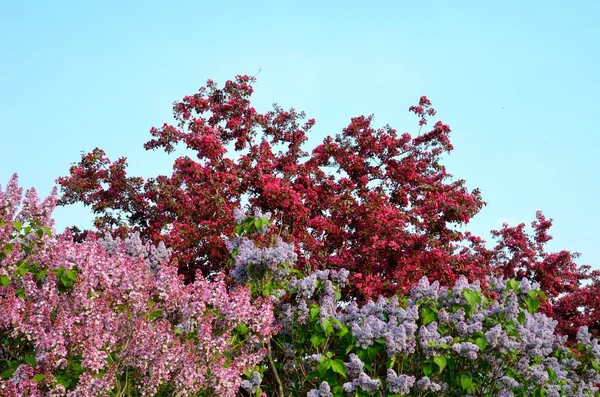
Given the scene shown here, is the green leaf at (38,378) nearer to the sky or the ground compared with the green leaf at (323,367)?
nearer to the ground

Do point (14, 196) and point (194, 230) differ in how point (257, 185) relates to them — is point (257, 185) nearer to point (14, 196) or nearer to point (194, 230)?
point (194, 230)

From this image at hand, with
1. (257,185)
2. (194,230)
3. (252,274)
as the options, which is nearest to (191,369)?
(252,274)

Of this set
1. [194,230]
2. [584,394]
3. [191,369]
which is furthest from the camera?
[194,230]

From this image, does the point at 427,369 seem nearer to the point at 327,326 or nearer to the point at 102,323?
the point at 327,326

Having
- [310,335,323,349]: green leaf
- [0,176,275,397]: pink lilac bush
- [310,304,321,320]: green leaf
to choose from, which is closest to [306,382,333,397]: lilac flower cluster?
[310,335,323,349]: green leaf

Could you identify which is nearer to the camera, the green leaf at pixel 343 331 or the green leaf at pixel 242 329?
the green leaf at pixel 242 329

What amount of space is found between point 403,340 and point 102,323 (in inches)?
110

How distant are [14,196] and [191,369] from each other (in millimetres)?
2528

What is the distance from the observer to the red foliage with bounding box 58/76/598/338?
34.5 feet

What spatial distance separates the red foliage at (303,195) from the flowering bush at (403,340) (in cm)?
221

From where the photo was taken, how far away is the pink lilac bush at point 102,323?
516cm

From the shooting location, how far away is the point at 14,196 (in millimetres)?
6504

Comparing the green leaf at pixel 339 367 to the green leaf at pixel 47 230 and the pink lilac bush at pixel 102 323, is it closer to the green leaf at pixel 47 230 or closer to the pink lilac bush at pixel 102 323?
the pink lilac bush at pixel 102 323

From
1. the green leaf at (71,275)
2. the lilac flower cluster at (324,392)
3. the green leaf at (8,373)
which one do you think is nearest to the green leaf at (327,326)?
the lilac flower cluster at (324,392)
